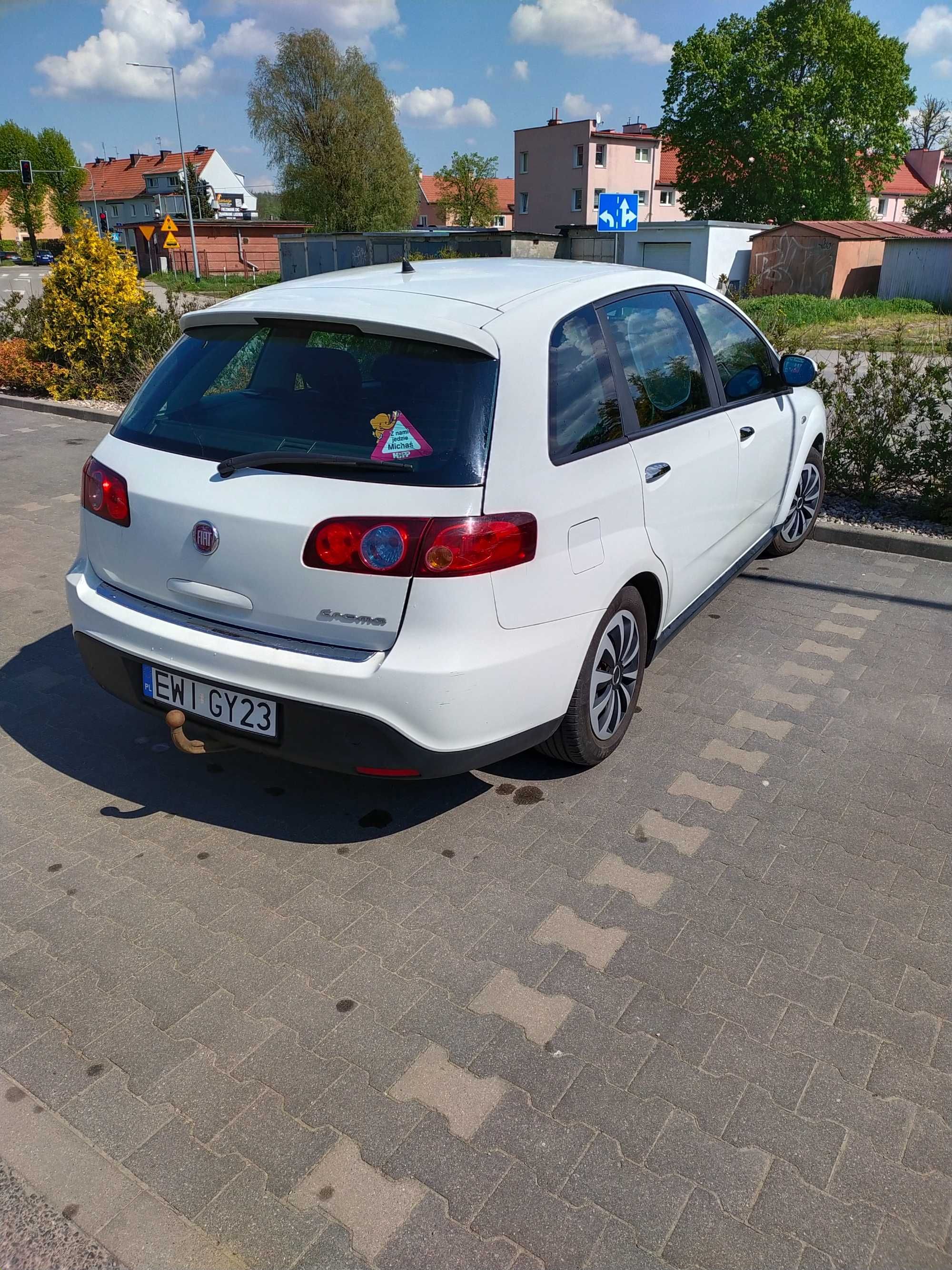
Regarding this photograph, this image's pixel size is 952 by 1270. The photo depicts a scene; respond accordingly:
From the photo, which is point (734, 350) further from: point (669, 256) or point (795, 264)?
Answer: point (795, 264)

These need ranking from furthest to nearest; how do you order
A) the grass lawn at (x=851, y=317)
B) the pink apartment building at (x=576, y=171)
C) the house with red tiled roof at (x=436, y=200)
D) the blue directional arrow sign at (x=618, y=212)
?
1. the house with red tiled roof at (x=436, y=200)
2. the pink apartment building at (x=576, y=171)
3. the grass lawn at (x=851, y=317)
4. the blue directional arrow sign at (x=618, y=212)

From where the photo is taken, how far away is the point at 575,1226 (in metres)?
2.08

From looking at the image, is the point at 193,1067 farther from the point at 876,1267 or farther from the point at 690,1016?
the point at 876,1267

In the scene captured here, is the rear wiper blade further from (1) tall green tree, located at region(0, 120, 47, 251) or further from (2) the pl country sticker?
(1) tall green tree, located at region(0, 120, 47, 251)

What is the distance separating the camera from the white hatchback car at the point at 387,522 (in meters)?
2.79

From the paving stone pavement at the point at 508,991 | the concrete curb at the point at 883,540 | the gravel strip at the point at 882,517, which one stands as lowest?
the paving stone pavement at the point at 508,991

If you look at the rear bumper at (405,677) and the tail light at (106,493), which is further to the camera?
the tail light at (106,493)

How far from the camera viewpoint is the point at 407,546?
8.95 ft

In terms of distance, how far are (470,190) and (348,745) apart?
7913cm

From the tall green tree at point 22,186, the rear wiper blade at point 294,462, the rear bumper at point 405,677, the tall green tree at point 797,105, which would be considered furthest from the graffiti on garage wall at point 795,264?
the tall green tree at point 22,186

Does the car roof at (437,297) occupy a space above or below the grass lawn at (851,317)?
above

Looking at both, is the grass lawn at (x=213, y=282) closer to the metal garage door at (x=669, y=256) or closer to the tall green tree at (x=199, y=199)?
the tall green tree at (x=199, y=199)

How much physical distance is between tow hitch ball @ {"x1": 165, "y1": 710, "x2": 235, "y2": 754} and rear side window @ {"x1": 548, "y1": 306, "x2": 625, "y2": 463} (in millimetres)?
1436

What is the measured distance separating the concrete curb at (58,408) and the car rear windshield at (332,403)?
328 inches
